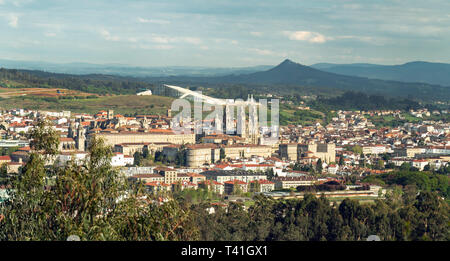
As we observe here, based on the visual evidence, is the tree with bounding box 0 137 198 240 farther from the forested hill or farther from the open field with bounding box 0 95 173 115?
the forested hill

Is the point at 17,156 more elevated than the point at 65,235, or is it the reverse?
the point at 65,235

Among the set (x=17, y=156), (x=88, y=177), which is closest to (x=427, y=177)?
(x=17, y=156)

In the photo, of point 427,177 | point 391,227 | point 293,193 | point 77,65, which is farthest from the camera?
point 77,65

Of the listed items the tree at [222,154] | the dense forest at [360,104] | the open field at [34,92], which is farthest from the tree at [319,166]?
the dense forest at [360,104]

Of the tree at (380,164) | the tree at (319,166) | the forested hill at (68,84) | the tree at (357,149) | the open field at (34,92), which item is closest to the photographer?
the tree at (319,166)

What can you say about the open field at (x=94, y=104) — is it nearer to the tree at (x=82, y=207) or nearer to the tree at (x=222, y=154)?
the tree at (x=222, y=154)
